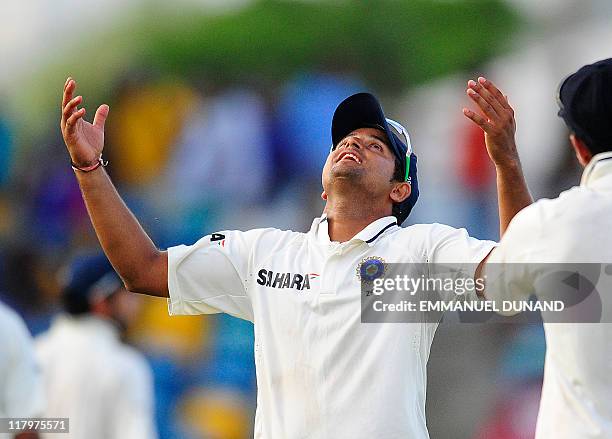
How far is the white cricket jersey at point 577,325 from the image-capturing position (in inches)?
87.9

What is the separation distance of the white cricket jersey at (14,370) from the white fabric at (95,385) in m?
0.90

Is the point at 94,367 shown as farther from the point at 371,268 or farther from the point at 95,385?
the point at 371,268

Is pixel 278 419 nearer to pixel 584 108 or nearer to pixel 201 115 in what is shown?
pixel 584 108

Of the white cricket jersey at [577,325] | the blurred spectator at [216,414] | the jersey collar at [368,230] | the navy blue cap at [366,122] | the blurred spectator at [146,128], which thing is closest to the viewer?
the white cricket jersey at [577,325]

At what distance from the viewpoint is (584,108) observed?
2.34 metres

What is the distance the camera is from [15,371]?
3637 mm

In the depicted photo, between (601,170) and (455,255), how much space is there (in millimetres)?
666

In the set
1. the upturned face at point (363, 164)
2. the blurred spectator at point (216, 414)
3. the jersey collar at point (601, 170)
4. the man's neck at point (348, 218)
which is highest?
the upturned face at point (363, 164)

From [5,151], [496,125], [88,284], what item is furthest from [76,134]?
[5,151]

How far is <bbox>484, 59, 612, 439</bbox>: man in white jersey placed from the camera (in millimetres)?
2234

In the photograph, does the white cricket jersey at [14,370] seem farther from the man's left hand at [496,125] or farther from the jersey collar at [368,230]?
the man's left hand at [496,125]

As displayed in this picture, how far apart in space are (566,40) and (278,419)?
4.06m

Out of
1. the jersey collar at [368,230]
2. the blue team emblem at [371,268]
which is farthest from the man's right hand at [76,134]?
the blue team emblem at [371,268]

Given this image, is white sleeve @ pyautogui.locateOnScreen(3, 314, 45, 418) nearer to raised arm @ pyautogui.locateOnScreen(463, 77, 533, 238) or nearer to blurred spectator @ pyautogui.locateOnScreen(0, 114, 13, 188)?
raised arm @ pyautogui.locateOnScreen(463, 77, 533, 238)
